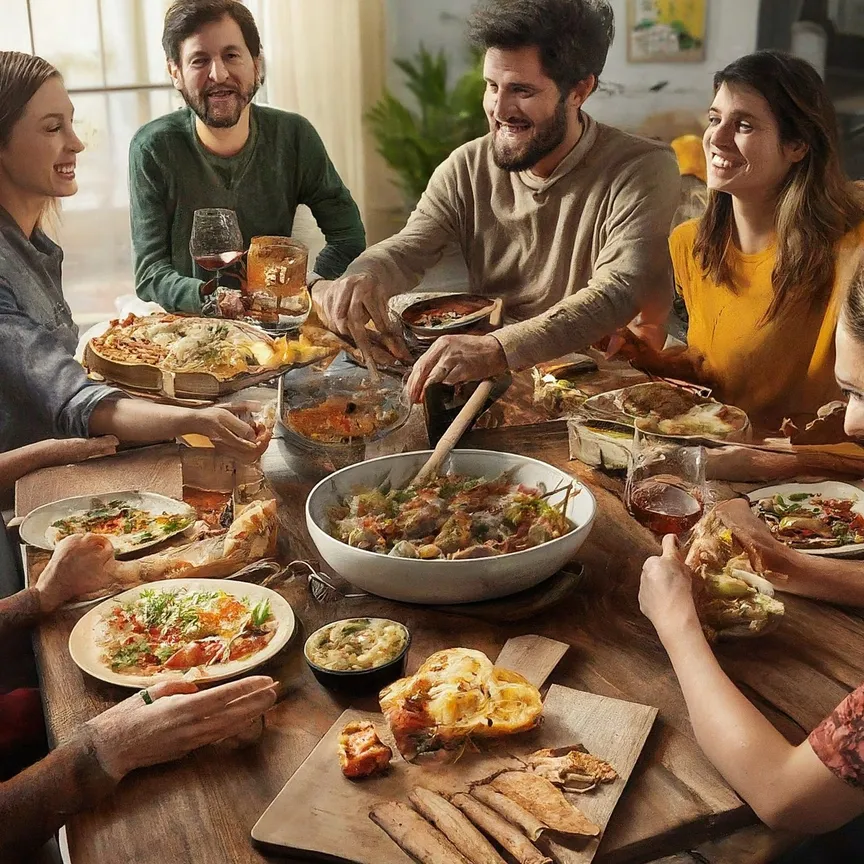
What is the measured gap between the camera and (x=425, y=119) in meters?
2.69

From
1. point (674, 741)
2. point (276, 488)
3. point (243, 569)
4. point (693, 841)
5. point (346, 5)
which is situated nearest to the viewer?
point (693, 841)

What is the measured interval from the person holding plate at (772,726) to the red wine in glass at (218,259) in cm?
176


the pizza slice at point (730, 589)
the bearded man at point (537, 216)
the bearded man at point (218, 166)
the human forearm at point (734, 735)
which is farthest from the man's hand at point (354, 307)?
the human forearm at point (734, 735)

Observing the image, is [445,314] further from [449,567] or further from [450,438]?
[449,567]

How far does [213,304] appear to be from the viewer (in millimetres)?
2830

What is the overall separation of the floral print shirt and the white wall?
1491 millimetres

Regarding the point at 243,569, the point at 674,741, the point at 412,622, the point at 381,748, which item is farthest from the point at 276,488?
the point at 674,741

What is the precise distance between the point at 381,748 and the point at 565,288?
5.82ft

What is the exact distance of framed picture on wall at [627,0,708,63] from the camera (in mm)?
2121

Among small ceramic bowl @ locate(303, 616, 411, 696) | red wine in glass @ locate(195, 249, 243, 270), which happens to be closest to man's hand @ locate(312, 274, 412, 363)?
red wine in glass @ locate(195, 249, 243, 270)

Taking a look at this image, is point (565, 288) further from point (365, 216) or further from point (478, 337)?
point (365, 216)

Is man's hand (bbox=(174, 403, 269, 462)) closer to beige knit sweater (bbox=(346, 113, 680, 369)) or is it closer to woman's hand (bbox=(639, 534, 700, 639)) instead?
beige knit sweater (bbox=(346, 113, 680, 369))

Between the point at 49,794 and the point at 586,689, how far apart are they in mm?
689

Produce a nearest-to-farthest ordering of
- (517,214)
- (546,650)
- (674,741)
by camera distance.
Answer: (674,741) < (546,650) < (517,214)
